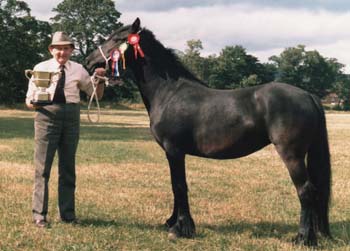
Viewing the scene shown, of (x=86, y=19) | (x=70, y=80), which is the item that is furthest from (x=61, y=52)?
(x=86, y=19)

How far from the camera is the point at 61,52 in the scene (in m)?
5.65

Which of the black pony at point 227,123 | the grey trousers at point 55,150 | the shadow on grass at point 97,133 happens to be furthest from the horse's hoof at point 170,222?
the shadow on grass at point 97,133

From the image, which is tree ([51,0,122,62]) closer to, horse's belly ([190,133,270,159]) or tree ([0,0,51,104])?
tree ([0,0,51,104])

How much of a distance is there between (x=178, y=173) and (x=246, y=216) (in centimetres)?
170

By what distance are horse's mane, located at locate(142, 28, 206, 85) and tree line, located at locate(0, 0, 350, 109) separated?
211 mm

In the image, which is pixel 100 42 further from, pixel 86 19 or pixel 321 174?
pixel 86 19

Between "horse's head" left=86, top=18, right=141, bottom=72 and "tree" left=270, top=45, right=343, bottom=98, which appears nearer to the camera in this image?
"horse's head" left=86, top=18, right=141, bottom=72

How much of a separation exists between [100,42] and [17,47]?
111 ft

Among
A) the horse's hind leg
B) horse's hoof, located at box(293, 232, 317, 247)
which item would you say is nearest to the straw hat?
the horse's hind leg

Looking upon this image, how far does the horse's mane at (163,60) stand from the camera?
5.75 metres

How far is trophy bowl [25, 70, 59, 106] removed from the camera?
217 inches

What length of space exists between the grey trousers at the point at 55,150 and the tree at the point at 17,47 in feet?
97.5

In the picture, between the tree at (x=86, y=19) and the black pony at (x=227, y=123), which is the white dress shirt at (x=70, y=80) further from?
the tree at (x=86, y=19)

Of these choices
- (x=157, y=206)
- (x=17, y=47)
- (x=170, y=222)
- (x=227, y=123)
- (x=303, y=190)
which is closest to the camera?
(x=303, y=190)
